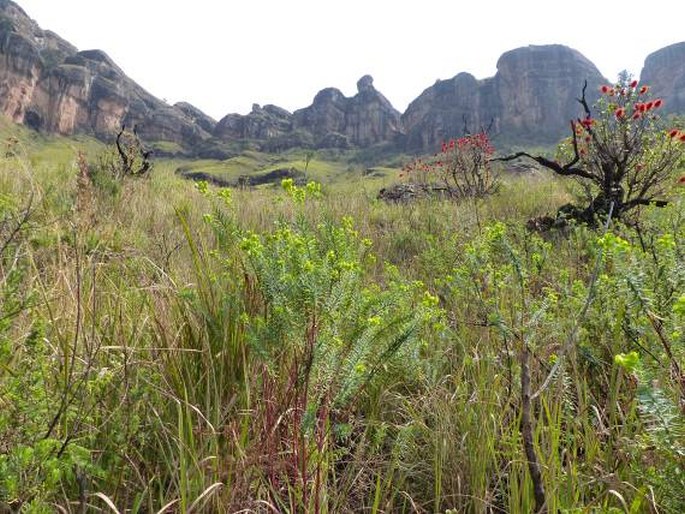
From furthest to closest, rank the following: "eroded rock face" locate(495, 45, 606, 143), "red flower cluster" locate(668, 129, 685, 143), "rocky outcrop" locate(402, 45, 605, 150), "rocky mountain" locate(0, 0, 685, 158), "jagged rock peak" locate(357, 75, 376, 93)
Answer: "jagged rock peak" locate(357, 75, 376, 93)
"rocky outcrop" locate(402, 45, 605, 150)
"eroded rock face" locate(495, 45, 606, 143)
"rocky mountain" locate(0, 0, 685, 158)
"red flower cluster" locate(668, 129, 685, 143)

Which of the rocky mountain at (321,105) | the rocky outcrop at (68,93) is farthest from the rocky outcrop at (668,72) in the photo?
the rocky outcrop at (68,93)

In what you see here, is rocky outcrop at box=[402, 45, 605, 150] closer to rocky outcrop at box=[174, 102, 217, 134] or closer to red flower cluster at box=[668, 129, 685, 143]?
rocky outcrop at box=[174, 102, 217, 134]

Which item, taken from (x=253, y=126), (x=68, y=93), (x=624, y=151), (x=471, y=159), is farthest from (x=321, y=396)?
(x=253, y=126)

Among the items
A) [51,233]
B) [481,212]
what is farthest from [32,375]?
[481,212]

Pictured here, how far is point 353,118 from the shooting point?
13262 cm

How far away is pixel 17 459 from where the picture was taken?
1021mm

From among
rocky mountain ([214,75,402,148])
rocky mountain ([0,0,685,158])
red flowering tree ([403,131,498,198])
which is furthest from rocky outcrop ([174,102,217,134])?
red flowering tree ([403,131,498,198])

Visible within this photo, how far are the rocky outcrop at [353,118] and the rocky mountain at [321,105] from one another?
0.28 meters

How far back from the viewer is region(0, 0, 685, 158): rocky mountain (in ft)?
331

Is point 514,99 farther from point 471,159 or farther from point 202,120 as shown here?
point 471,159

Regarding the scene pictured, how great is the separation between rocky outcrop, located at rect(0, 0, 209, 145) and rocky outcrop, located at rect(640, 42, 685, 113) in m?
112

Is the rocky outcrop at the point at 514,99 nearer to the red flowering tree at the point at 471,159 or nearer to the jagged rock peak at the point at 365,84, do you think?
the jagged rock peak at the point at 365,84

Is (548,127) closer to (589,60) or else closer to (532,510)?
(589,60)

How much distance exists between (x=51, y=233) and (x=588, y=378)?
4.23m
